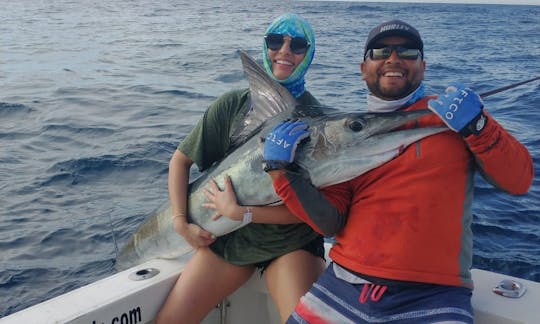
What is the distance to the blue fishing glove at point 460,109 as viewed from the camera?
197 centimetres

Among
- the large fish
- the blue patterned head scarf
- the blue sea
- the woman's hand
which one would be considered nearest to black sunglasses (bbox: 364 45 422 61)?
the large fish

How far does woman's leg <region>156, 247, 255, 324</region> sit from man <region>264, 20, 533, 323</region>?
2.11 ft

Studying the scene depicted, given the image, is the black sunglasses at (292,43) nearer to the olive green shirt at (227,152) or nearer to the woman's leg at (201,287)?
the olive green shirt at (227,152)

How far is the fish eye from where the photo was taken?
2.21m

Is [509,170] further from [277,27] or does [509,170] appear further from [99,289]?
[99,289]

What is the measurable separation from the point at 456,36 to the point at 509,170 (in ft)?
73.5

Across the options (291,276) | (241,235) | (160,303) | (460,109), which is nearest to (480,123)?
(460,109)

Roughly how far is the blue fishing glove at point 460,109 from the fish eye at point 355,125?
314 mm

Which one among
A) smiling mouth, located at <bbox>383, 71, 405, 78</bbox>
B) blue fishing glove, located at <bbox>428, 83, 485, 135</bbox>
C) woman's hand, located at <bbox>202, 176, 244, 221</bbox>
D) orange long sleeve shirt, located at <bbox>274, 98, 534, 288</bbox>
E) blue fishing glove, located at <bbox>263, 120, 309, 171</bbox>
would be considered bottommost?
woman's hand, located at <bbox>202, 176, 244, 221</bbox>

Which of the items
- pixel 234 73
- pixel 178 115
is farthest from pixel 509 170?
pixel 234 73

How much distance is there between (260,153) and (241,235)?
1.71ft

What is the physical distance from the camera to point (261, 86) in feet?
8.68

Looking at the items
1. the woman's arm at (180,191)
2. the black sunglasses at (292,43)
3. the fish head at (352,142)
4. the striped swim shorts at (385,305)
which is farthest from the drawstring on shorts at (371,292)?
the black sunglasses at (292,43)

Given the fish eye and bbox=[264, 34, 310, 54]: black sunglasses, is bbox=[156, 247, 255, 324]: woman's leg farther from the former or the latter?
bbox=[264, 34, 310, 54]: black sunglasses
